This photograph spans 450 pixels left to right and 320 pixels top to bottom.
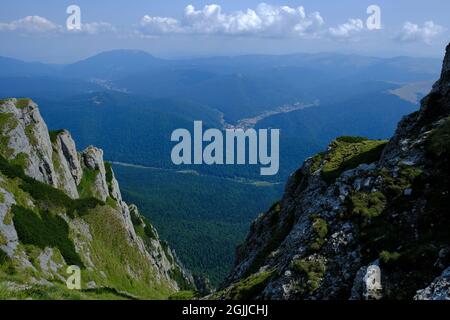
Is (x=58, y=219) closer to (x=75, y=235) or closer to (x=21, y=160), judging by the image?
(x=75, y=235)

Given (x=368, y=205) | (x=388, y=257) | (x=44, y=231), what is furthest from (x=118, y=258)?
(x=388, y=257)

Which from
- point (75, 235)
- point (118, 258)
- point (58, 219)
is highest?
point (58, 219)

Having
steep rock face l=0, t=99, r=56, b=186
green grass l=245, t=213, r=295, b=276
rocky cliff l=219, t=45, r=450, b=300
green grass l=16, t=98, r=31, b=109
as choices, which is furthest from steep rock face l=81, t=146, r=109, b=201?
rocky cliff l=219, t=45, r=450, b=300

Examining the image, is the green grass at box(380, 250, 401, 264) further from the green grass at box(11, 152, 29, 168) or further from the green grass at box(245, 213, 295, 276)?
the green grass at box(11, 152, 29, 168)

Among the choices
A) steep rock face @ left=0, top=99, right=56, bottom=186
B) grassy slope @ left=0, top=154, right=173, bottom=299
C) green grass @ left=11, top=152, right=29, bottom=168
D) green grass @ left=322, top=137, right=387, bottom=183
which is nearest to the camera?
green grass @ left=322, top=137, right=387, bottom=183
